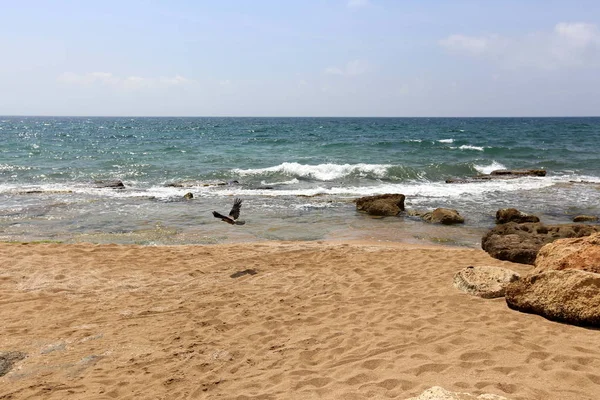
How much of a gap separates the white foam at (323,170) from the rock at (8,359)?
19383mm

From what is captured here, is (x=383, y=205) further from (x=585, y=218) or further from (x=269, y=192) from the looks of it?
(x=269, y=192)

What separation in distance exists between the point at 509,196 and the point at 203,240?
12.3m

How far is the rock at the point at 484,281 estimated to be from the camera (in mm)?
6512

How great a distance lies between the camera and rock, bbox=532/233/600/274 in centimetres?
629

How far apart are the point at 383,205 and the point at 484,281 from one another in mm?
7278

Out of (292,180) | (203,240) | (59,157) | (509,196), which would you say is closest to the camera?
(203,240)

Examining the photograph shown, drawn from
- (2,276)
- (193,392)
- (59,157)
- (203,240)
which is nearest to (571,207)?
(203,240)

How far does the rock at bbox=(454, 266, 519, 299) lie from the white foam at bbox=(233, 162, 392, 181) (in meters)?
17.1

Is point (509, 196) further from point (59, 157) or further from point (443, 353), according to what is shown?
point (59, 157)

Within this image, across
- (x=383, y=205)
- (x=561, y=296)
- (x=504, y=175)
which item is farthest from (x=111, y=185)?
(x=504, y=175)

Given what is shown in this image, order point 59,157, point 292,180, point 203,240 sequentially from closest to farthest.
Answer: point 203,240 → point 292,180 → point 59,157

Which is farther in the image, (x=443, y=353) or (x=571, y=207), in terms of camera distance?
(x=571, y=207)

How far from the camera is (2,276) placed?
784cm

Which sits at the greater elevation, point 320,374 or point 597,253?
point 597,253
